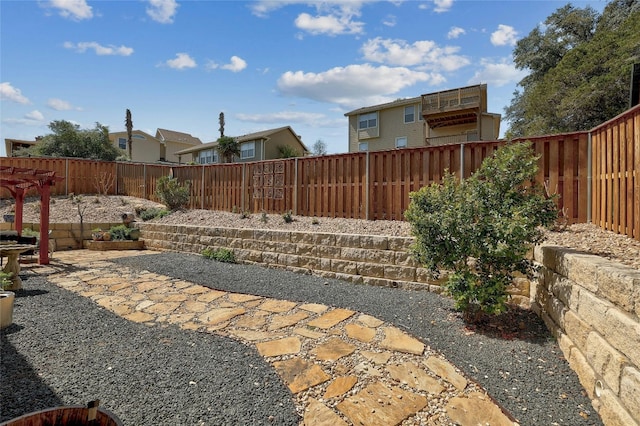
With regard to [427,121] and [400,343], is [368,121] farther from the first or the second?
[400,343]

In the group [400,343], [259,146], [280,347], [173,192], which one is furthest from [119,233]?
[259,146]

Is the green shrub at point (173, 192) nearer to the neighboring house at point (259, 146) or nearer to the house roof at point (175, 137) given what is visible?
the neighboring house at point (259, 146)

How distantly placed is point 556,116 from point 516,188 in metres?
14.2

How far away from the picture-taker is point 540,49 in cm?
1964

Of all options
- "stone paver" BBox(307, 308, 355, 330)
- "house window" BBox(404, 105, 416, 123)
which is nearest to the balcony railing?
"house window" BBox(404, 105, 416, 123)

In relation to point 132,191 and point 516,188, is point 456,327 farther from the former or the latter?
point 132,191

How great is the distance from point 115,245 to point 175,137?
87.9 ft

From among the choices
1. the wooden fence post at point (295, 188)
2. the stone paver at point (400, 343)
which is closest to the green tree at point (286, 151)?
the wooden fence post at point (295, 188)

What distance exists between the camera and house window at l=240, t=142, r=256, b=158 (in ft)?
81.7

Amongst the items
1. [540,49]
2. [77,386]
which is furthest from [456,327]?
[540,49]

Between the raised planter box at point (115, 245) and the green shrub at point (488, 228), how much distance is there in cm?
814

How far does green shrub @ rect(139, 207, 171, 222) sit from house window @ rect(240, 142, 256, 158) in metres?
15.4

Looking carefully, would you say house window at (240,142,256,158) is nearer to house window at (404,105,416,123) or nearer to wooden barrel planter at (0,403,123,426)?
Answer: house window at (404,105,416,123)

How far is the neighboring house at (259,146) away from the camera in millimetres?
24516
